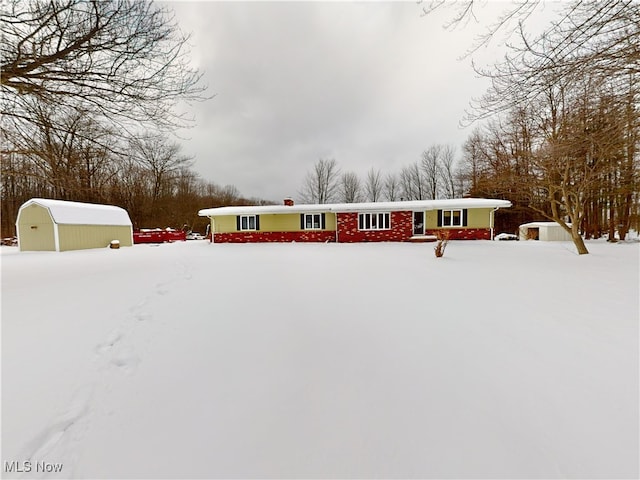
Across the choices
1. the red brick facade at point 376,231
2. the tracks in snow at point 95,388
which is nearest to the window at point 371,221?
the red brick facade at point 376,231

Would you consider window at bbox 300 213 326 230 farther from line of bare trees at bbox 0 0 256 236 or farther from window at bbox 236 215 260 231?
line of bare trees at bbox 0 0 256 236

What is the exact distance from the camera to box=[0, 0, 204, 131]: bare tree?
4.32 m

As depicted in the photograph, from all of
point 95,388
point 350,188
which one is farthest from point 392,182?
point 95,388

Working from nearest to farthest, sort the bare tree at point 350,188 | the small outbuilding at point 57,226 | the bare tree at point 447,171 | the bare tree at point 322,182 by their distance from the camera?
the small outbuilding at point 57,226 → the bare tree at point 447,171 → the bare tree at point 322,182 → the bare tree at point 350,188

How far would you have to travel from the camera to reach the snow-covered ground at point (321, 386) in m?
1.69

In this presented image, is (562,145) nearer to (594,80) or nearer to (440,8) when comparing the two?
(594,80)

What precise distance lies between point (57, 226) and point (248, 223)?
10.4 m

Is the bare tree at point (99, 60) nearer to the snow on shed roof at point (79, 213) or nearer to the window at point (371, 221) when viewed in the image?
the snow on shed roof at point (79, 213)

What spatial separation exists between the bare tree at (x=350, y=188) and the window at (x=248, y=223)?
74.9 ft

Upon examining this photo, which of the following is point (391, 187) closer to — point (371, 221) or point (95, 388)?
point (371, 221)

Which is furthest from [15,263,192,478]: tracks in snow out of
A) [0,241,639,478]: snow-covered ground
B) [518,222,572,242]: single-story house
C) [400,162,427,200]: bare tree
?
[400,162,427,200]: bare tree

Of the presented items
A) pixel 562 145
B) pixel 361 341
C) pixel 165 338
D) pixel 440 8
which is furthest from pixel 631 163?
pixel 165 338

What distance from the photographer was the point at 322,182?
3781cm

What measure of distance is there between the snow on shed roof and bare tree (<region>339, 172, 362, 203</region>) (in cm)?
2847
